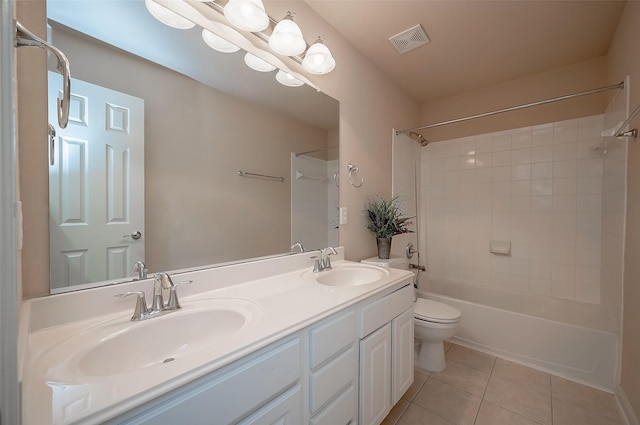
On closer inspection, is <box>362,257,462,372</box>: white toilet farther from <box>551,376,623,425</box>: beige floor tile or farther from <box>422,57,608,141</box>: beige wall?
<box>422,57,608,141</box>: beige wall

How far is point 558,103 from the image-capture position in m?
2.18

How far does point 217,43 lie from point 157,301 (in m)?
1.14

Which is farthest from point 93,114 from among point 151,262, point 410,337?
point 410,337

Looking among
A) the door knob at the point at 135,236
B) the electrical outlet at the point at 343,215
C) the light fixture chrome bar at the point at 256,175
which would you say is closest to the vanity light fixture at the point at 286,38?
the light fixture chrome bar at the point at 256,175

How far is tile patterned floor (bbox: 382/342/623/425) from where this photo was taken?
1.37m

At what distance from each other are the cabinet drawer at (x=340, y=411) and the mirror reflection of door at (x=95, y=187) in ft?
2.86

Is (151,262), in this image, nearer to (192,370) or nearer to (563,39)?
(192,370)

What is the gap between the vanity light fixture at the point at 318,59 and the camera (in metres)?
A: 1.46

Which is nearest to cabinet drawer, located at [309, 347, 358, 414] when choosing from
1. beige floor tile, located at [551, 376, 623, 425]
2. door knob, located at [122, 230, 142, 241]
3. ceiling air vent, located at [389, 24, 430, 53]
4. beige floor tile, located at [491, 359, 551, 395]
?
door knob, located at [122, 230, 142, 241]

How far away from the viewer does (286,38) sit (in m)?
1.28

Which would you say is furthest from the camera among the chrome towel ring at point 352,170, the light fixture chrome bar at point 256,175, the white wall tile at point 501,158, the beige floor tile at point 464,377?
the white wall tile at point 501,158

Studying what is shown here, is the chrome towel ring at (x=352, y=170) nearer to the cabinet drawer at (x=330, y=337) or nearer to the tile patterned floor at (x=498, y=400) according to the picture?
the cabinet drawer at (x=330, y=337)

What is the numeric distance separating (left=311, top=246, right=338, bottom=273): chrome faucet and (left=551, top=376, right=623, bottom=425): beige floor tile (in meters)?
1.50

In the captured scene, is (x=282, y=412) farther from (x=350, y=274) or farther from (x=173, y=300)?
(x=350, y=274)
